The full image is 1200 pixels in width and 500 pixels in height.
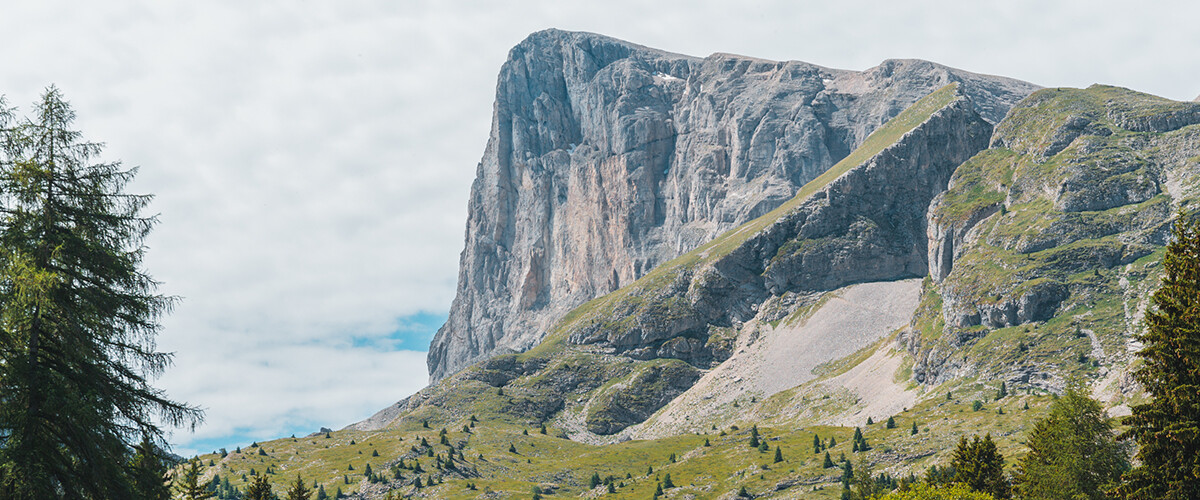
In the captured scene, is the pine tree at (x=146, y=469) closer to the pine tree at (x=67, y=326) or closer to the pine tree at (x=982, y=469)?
the pine tree at (x=67, y=326)

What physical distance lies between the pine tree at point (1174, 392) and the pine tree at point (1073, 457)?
107 feet

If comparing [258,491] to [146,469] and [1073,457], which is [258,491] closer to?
[146,469]

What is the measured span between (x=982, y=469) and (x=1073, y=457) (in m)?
15.5

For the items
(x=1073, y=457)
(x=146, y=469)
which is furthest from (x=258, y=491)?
(x=1073, y=457)

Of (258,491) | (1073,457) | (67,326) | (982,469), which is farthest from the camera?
(982,469)

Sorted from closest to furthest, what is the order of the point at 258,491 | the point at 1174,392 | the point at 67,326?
the point at 67,326 < the point at 1174,392 < the point at 258,491

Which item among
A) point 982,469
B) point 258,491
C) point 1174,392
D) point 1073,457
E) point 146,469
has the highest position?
point 258,491

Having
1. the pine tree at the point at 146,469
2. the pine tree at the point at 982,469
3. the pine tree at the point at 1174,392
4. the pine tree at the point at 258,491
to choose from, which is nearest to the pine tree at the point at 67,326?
the pine tree at the point at 146,469

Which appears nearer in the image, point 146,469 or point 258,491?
point 146,469

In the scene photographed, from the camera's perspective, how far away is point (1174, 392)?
123 ft

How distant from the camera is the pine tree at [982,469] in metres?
87.4

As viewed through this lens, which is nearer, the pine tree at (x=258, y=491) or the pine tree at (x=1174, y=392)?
the pine tree at (x=1174, y=392)

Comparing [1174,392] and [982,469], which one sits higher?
[1174,392]

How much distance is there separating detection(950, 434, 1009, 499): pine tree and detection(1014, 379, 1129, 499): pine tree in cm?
371
